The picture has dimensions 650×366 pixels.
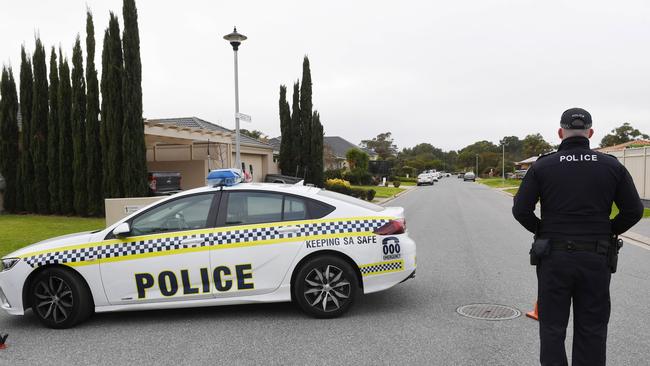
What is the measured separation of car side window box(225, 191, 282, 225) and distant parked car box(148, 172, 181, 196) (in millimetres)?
14065

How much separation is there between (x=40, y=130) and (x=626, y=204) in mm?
18401

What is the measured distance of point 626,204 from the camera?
3508 millimetres

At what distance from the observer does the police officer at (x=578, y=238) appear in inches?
132

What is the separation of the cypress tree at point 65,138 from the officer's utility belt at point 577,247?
16.9 m

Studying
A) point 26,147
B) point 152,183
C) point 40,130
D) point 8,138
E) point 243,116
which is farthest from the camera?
point 152,183

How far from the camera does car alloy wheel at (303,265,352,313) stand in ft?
18.4

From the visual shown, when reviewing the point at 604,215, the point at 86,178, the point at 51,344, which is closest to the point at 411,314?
the point at 604,215

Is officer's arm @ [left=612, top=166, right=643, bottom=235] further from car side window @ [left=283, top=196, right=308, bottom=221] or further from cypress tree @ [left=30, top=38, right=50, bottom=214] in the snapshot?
cypress tree @ [left=30, top=38, right=50, bottom=214]

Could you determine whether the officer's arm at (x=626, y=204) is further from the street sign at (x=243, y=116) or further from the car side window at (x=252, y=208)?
the street sign at (x=243, y=116)

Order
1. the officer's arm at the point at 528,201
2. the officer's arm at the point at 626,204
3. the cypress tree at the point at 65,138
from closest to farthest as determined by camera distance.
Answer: the officer's arm at the point at 626,204 → the officer's arm at the point at 528,201 → the cypress tree at the point at 65,138

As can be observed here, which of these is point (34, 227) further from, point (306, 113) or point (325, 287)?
point (306, 113)

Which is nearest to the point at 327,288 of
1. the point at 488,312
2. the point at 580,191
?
the point at 488,312

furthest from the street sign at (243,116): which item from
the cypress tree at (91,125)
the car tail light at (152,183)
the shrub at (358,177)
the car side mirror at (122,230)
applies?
the shrub at (358,177)

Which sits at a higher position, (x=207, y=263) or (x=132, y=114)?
(x=132, y=114)
